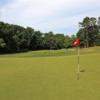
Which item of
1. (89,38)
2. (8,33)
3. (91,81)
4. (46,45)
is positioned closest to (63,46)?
(46,45)

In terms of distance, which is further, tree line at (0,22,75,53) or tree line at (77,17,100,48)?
tree line at (77,17,100,48)

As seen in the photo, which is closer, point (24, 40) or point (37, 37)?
point (24, 40)

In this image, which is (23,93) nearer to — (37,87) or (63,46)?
(37,87)

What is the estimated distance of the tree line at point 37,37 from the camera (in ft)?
275

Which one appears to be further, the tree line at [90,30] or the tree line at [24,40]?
the tree line at [90,30]

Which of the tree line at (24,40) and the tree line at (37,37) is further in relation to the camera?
the tree line at (37,37)

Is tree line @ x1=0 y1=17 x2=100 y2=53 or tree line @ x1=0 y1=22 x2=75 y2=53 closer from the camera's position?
tree line @ x1=0 y1=22 x2=75 y2=53

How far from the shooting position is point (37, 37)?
97.6m

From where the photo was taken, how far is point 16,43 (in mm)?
85125

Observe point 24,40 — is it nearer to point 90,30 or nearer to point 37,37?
point 37,37

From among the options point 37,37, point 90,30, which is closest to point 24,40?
point 37,37

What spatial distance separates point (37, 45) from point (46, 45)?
214 inches

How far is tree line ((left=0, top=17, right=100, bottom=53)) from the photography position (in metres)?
83.9

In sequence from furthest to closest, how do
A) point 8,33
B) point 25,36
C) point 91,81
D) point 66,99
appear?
point 25,36 → point 8,33 → point 91,81 → point 66,99
